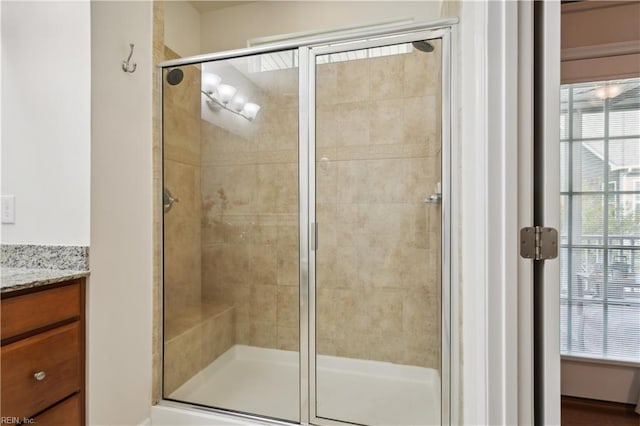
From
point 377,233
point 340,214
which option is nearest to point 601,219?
point 377,233

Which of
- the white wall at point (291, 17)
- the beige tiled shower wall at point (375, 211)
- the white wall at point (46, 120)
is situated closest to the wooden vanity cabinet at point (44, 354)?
the white wall at point (46, 120)

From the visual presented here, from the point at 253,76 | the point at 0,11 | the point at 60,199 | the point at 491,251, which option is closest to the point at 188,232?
the point at 60,199

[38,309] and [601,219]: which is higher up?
[601,219]

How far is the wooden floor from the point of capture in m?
1.67

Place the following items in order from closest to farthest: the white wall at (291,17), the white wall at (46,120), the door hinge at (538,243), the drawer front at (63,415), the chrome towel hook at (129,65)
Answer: the door hinge at (538,243) < the drawer front at (63,415) < the white wall at (46,120) < the chrome towel hook at (129,65) < the white wall at (291,17)

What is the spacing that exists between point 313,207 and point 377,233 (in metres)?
A: 0.50

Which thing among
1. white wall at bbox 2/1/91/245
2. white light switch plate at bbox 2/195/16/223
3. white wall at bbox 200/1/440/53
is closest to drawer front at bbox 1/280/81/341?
white wall at bbox 2/1/91/245

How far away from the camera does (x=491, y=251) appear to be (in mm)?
1020

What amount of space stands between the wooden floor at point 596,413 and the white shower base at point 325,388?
682 millimetres

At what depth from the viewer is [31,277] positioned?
1.25 metres

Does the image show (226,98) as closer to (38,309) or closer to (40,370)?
(38,309)

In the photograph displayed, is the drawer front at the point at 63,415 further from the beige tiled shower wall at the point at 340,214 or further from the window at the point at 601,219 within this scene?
the window at the point at 601,219

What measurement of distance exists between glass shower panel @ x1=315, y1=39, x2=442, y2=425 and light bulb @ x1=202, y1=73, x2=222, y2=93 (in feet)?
2.06

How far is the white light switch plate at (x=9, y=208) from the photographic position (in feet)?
4.87
